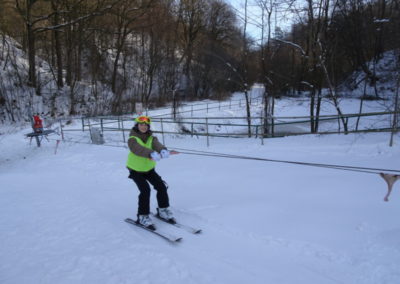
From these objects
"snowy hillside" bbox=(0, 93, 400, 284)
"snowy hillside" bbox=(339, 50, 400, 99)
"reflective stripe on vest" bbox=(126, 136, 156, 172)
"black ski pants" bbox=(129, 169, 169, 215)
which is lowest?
"snowy hillside" bbox=(0, 93, 400, 284)

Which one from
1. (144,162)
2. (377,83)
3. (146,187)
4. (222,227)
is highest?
(377,83)

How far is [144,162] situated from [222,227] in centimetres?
163

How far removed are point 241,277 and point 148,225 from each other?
1.83m

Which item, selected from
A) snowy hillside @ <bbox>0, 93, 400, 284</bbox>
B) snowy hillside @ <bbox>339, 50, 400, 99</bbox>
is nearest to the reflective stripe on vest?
snowy hillside @ <bbox>0, 93, 400, 284</bbox>

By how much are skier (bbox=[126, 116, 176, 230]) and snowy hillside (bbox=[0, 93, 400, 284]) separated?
1.18 ft

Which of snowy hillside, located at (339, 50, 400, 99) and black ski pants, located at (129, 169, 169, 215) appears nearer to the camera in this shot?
black ski pants, located at (129, 169, 169, 215)

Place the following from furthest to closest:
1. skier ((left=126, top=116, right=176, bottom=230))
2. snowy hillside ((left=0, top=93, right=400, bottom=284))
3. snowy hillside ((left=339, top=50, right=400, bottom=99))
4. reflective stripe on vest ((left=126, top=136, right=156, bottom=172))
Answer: snowy hillside ((left=339, top=50, right=400, bottom=99)) < reflective stripe on vest ((left=126, top=136, right=156, bottom=172)) < skier ((left=126, top=116, right=176, bottom=230)) < snowy hillside ((left=0, top=93, right=400, bottom=284))

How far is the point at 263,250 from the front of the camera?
12.6 ft

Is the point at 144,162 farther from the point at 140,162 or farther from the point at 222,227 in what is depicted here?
the point at 222,227

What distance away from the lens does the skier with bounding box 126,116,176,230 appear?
4414 mm

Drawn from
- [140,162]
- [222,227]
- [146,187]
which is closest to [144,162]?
[140,162]

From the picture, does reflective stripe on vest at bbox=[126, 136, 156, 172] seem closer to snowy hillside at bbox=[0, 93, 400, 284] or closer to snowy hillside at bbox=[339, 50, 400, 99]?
snowy hillside at bbox=[0, 93, 400, 284]

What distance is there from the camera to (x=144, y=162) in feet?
14.9

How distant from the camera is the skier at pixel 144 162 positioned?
4414 mm
